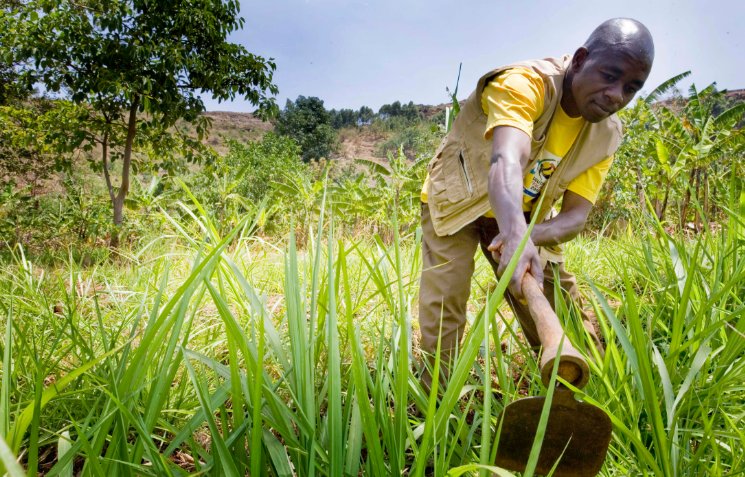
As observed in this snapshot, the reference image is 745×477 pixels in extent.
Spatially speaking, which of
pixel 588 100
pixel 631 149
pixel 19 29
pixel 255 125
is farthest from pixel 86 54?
pixel 255 125

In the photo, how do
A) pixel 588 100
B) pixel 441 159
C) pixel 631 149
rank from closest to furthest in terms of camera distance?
pixel 588 100 < pixel 441 159 < pixel 631 149

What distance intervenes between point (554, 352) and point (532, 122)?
0.91 metres

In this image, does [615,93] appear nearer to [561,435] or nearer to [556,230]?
[556,230]

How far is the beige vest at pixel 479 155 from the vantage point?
5.22 ft

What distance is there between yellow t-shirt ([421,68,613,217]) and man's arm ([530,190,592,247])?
34 millimetres

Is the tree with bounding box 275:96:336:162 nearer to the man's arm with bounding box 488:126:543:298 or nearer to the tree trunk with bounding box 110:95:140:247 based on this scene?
the tree trunk with bounding box 110:95:140:247

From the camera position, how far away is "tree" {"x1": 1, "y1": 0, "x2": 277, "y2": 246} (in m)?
4.92

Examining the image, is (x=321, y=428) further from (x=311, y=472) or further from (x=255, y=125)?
(x=255, y=125)

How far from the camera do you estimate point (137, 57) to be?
16.5 ft

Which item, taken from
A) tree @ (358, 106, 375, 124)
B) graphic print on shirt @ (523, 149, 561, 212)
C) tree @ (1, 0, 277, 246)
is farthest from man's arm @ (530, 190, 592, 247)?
tree @ (358, 106, 375, 124)

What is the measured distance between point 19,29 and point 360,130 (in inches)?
2599

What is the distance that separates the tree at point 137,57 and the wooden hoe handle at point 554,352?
5.06m

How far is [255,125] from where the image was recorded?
65750mm

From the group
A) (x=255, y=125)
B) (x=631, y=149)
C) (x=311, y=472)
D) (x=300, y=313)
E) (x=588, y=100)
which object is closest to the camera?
(x=311, y=472)
